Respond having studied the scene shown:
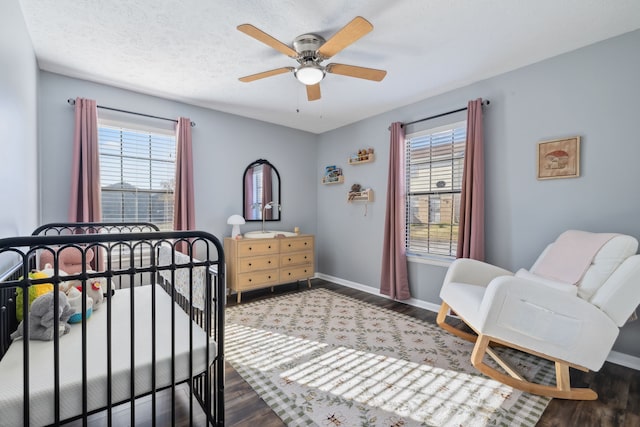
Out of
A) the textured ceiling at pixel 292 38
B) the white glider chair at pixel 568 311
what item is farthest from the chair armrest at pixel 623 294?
the textured ceiling at pixel 292 38

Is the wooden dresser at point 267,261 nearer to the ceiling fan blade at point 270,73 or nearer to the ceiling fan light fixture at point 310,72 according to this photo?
the ceiling fan blade at point 270,73

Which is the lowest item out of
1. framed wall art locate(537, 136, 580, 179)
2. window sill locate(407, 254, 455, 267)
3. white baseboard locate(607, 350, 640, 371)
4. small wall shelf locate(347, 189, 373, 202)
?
white baseboard locate(607, 350, 640, 371)

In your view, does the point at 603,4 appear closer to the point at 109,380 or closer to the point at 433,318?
the point at 433,318

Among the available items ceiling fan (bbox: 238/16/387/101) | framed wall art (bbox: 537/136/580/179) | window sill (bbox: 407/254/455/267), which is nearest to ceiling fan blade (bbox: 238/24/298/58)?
ceiling fan (bbox: 238/16/387/101)

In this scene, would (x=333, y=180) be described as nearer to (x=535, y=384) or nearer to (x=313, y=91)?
(x=313, y=91)

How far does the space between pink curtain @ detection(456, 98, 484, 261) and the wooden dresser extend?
2.04 meters

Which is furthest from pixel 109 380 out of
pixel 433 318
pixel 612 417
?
pixel 433 318

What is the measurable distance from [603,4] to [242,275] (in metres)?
3.88

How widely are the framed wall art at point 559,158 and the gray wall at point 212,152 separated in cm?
310

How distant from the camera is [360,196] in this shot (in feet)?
13.4

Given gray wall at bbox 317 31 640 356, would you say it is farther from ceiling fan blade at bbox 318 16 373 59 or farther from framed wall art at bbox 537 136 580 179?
ceiling fan blade at bbox 318 16 373 59

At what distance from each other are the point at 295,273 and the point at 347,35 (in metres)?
3.03

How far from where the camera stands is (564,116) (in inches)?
96.6

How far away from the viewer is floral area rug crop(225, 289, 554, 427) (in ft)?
5.36
